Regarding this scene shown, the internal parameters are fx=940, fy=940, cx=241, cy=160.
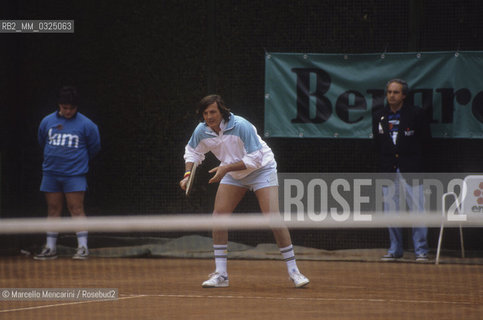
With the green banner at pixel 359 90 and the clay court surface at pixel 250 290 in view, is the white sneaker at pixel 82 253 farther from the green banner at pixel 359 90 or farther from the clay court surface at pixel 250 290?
the green banner at pixel 359 90

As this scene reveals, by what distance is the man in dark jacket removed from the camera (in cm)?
1092

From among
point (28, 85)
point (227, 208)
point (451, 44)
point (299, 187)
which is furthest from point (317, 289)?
point (28, 85)

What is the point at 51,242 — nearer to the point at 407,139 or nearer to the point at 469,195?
the point at 407,139

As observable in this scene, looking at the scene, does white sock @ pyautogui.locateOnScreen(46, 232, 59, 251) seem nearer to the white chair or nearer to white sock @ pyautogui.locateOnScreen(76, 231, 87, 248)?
white sock @ pyautogui.locateOnScreen(76, 231, 87, 248)

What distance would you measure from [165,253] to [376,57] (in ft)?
11.9

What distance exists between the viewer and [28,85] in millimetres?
12648

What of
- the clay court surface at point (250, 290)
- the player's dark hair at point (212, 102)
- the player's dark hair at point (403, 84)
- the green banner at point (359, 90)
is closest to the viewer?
the clay court surface at point (250, 290)

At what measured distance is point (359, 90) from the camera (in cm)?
1156

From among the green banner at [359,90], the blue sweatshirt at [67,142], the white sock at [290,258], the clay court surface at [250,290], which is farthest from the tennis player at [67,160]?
the white sock at [290,258]

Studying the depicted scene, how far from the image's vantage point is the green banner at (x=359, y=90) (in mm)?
11180

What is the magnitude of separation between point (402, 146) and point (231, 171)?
130 inches

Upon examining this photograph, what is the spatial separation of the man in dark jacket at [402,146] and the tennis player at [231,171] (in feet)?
9.02

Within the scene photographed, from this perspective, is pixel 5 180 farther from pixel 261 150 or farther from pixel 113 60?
pixel 261 150

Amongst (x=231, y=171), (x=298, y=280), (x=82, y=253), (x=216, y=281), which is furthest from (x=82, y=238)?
(x=298, y=280)
